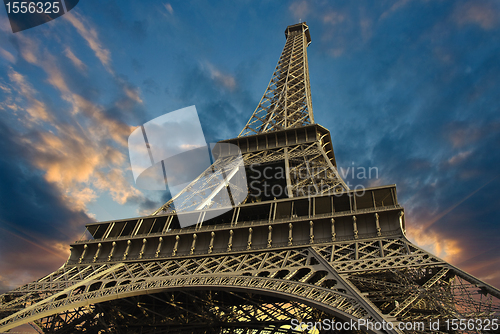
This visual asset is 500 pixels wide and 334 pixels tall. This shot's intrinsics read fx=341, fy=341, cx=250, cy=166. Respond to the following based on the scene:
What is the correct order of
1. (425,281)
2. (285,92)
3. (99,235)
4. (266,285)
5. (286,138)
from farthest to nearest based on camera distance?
(285,92) → (286,138) → (99,235) → (266,285) → (425,281)

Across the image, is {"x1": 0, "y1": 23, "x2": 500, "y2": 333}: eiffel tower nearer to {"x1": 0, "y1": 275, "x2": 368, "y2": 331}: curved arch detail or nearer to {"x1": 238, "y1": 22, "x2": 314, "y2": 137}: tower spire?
{"x1": 0, "y1": 275, "x2": 368, "y2": 331}: curved arch detail

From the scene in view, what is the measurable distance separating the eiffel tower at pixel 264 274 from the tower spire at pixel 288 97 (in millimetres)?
13255

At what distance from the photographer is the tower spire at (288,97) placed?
40.0 meters

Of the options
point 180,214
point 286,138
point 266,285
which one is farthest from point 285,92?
point 266,285

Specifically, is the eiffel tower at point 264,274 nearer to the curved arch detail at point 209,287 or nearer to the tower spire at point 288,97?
the curved arch detail at point 209,287

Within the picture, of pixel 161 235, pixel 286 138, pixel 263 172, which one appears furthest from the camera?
pixel 286 138

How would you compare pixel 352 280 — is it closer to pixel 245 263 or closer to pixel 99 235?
pixel 245 263

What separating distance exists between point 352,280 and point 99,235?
17.2 metres

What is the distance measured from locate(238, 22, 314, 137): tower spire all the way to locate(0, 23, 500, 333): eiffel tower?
13255 mm

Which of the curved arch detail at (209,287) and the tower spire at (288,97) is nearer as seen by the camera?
the curved arch detail at (209,287)

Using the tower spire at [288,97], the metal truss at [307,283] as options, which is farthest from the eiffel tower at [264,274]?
the tower spire at [288,97]

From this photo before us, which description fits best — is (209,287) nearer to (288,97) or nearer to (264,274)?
(264,274)

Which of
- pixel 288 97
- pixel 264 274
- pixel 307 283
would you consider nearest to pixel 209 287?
pixel 264 274

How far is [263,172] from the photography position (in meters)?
32.2
